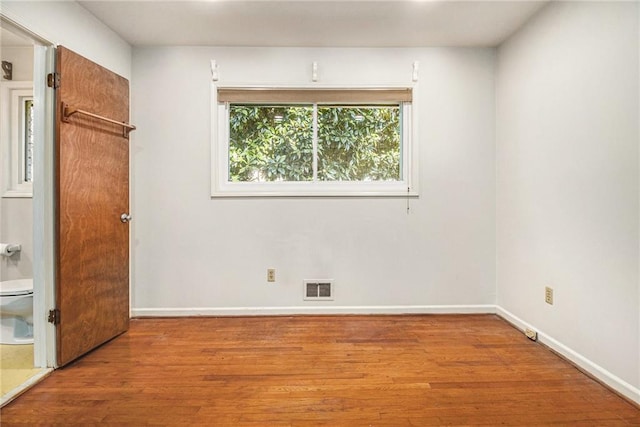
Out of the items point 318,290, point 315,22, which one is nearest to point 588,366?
point 318,290

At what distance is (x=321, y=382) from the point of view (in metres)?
1.83

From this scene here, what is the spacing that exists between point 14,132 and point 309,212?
2.70m

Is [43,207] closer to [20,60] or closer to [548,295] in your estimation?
[20,60]

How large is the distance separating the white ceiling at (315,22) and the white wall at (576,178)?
0.35m

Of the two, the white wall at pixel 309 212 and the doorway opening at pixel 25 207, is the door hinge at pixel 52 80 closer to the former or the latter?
the doorway opening at pixel 25 207

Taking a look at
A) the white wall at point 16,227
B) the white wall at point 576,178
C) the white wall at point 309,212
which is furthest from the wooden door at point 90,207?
the white wall at point 576,178

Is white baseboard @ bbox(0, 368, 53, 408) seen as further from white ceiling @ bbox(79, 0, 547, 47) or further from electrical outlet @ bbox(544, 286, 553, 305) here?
electrical outlet @ bbox(544, 286, 553, 305)

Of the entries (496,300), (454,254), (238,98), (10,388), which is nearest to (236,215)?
(238,98)

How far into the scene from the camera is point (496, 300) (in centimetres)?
292

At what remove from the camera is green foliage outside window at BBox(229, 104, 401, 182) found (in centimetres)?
296

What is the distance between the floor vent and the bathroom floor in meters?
1.84

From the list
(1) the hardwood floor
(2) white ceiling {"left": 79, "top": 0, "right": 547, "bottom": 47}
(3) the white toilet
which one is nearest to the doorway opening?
(3) the white toilet

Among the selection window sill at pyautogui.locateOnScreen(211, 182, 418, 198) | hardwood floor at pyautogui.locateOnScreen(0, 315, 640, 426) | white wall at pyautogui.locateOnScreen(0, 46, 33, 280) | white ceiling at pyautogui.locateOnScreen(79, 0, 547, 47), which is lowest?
hardwood floor at pyautogui.locateOnScreen(0, 315, 640, 426)

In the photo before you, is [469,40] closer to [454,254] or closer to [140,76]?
[454,254]
